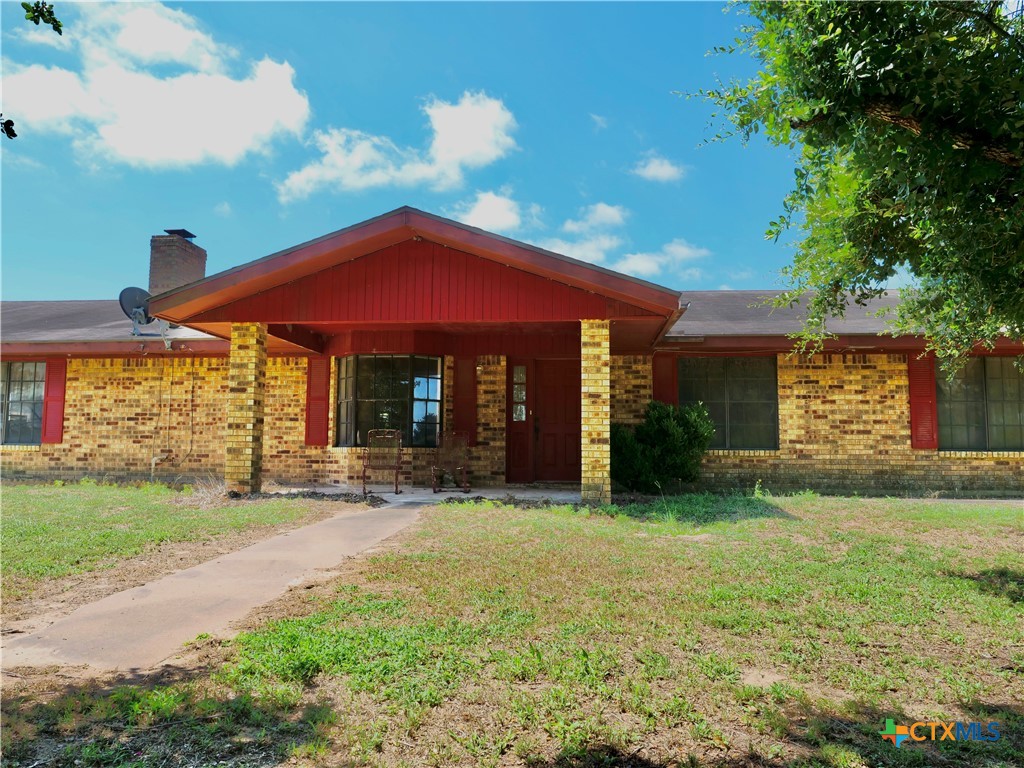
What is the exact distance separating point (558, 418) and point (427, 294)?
4514 mm

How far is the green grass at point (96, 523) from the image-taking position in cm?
602

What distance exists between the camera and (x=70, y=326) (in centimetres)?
1572

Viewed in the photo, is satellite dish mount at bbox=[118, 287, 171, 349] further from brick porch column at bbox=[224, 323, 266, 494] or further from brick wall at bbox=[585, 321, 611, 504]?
brick wall at bbox=[585, 321, 611, 504]

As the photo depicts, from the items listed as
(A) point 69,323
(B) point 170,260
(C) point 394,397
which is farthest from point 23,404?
(C) point 394,397

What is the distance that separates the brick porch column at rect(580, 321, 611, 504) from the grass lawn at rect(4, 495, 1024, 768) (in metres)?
3.51

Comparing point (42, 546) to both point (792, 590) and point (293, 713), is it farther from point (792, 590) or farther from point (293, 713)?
point (792, 590)

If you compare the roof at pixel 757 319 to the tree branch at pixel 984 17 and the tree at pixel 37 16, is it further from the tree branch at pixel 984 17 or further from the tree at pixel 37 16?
the tree at pixel 37 16

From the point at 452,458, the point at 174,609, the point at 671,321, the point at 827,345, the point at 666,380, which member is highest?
the point at 671,321

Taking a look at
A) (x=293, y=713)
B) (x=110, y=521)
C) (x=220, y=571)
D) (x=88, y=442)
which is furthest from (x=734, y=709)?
(x=88, y=442)

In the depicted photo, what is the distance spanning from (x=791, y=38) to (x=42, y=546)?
7.50 metres

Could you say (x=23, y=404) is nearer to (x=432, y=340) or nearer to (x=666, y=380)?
(x=432, y=340)

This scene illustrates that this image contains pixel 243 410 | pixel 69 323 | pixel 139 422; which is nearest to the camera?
pixel 243 410

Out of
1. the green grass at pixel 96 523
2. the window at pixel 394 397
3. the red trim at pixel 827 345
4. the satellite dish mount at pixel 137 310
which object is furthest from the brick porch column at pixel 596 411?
the satellite dish mount at pixel 137 310

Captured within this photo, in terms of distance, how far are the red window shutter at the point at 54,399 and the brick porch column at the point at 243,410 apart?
249 inches
